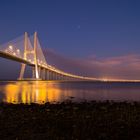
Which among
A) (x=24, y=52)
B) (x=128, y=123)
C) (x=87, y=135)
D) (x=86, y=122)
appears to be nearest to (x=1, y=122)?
(x=86, y=122)

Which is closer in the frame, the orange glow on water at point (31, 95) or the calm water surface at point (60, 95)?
the orange glow on water at point (31, 95)

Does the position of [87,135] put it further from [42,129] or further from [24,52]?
[24,52]

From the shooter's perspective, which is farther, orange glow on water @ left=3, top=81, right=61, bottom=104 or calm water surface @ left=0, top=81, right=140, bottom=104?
calm water surface @ left=0, top=81, right=140, bottom=104

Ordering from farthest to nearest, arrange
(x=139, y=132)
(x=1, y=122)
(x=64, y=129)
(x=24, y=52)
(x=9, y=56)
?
(x=24, y=52) → (x=9, y=56) → (x=1, y=122) → (x=64, y=129) → (x=139, y=132)

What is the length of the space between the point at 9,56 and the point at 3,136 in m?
32.3

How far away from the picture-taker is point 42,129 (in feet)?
16.9

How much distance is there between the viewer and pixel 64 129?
5129 mm

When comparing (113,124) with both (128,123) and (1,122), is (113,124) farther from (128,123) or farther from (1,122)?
(1,122)

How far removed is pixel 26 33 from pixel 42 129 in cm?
5404

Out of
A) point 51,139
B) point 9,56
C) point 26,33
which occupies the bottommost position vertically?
point 51,139

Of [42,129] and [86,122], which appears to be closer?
[42,129]

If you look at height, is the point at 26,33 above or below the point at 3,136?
above

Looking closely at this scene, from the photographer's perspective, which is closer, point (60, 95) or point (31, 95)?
point (31, 95)

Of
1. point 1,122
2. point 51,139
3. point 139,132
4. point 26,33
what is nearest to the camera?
point 51,139
